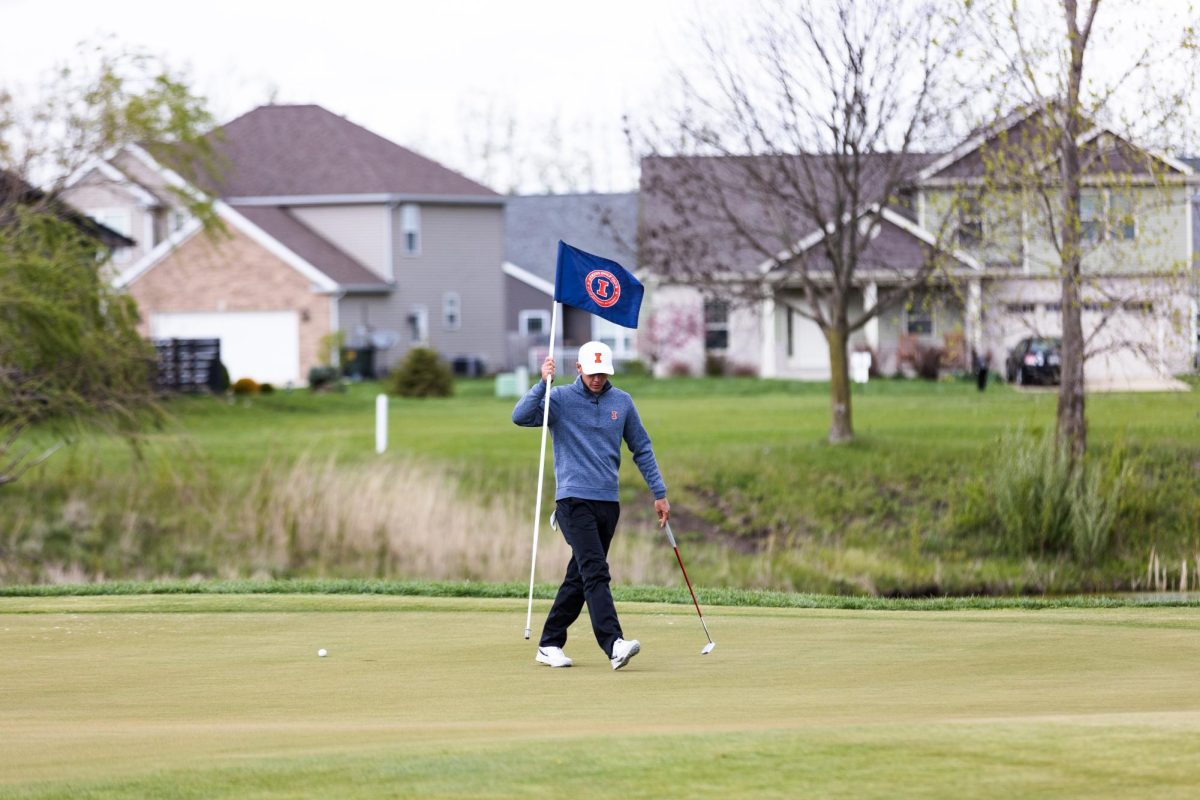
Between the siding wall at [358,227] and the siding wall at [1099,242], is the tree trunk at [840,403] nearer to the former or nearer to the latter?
the siding wall at [1099,242]

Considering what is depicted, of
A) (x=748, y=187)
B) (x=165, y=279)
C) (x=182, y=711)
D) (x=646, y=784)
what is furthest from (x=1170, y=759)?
(x=165, y=279)

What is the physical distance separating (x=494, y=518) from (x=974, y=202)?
876 cm

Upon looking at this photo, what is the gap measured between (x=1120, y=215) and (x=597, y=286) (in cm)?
1458

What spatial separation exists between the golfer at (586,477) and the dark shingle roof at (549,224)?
5908 cm

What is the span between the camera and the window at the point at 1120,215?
2511cm

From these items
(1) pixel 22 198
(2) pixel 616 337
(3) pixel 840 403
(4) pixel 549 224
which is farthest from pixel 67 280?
(4) pixel 549 224

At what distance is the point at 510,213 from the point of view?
253 ft

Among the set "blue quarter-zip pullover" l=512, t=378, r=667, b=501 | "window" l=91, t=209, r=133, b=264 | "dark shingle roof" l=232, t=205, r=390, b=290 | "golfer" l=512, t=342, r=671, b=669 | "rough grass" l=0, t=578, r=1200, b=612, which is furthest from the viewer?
"window" l=91, t=209, r=133, b=264

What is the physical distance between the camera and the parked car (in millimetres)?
41094

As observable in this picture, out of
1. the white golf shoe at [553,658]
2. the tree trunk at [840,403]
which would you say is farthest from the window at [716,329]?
the white golf shoe at [553,658]

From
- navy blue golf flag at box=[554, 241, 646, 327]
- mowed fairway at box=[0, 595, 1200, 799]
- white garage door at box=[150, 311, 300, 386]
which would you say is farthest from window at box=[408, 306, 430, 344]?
navy blue golf flag at box=[554, 241, 646, 327]

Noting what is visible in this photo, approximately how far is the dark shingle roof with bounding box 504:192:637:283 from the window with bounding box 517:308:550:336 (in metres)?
1.44

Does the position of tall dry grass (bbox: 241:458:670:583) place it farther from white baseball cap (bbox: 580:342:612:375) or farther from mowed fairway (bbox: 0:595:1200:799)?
white baseball cap (bbox: 580:342:612:375)

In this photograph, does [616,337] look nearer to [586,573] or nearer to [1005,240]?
[1005,240]
